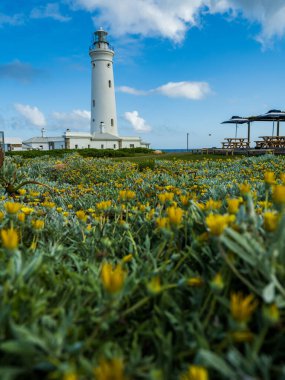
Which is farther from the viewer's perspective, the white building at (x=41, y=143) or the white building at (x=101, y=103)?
the white building at (x=41, y=143)

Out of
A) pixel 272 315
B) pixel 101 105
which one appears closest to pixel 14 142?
pixel 101 105

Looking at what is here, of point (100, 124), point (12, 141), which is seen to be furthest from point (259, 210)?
point (12, 141)

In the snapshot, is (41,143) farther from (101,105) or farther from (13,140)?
(101,105)

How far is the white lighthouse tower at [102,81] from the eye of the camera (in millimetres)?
36344

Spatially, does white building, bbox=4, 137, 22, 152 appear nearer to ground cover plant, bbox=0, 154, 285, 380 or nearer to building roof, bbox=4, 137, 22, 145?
building roof, bbox=4, 137, 22, 145

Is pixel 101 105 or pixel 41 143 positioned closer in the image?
pixel 101 105

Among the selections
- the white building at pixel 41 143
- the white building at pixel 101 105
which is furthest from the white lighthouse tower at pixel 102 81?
the white building at pixel 41 143

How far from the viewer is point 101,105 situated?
36.6 meters

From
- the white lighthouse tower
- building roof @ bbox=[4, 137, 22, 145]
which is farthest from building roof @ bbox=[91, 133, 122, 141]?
building roof @ bbox=[4, 137, 22, 145]

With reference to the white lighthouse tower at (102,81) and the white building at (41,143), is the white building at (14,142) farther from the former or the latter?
the white lighthouse tower at (102,81)

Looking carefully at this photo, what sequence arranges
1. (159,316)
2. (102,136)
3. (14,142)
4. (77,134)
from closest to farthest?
(159,316)
(102,136)
(77,134)
(14,142)

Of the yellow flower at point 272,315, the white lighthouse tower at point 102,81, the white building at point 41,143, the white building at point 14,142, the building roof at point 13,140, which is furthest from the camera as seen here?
the white building at point 41,143

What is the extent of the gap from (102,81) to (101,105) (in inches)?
116

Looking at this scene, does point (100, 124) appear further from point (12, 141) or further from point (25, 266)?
point (25, 266)
